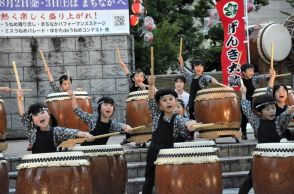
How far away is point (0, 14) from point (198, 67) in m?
3.61

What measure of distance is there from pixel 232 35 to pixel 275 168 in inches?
262

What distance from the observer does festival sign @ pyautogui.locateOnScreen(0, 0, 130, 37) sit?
1175 centimetres

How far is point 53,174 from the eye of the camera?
5352 mm

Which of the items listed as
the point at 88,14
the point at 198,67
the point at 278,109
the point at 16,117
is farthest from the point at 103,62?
the point at 278,109

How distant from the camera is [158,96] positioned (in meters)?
6.53

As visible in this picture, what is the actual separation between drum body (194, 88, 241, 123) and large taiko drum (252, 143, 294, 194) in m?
3.20

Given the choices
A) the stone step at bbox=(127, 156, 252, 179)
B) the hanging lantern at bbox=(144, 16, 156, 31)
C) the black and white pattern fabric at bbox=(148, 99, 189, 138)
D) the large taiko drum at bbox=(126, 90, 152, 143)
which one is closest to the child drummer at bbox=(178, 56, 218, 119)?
the large taiko drum at bbox=(126, 90, 152, 143)

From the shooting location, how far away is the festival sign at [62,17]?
11750 mm

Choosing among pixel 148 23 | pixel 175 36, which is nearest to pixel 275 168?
pixel 148 23

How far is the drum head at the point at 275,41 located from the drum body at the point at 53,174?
34.5 feet

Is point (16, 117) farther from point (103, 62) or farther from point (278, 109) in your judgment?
point (278, 109)

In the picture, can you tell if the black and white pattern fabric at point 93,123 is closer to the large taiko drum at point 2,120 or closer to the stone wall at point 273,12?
the large taiko drum at point 2,120

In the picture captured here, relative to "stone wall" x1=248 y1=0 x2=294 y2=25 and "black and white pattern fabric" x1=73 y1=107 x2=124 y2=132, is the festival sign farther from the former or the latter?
"stone wall" x1=248 y1=0 x2=294 y2=25

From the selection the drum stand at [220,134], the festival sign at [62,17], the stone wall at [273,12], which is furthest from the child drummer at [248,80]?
the stone wall at [273,12]
